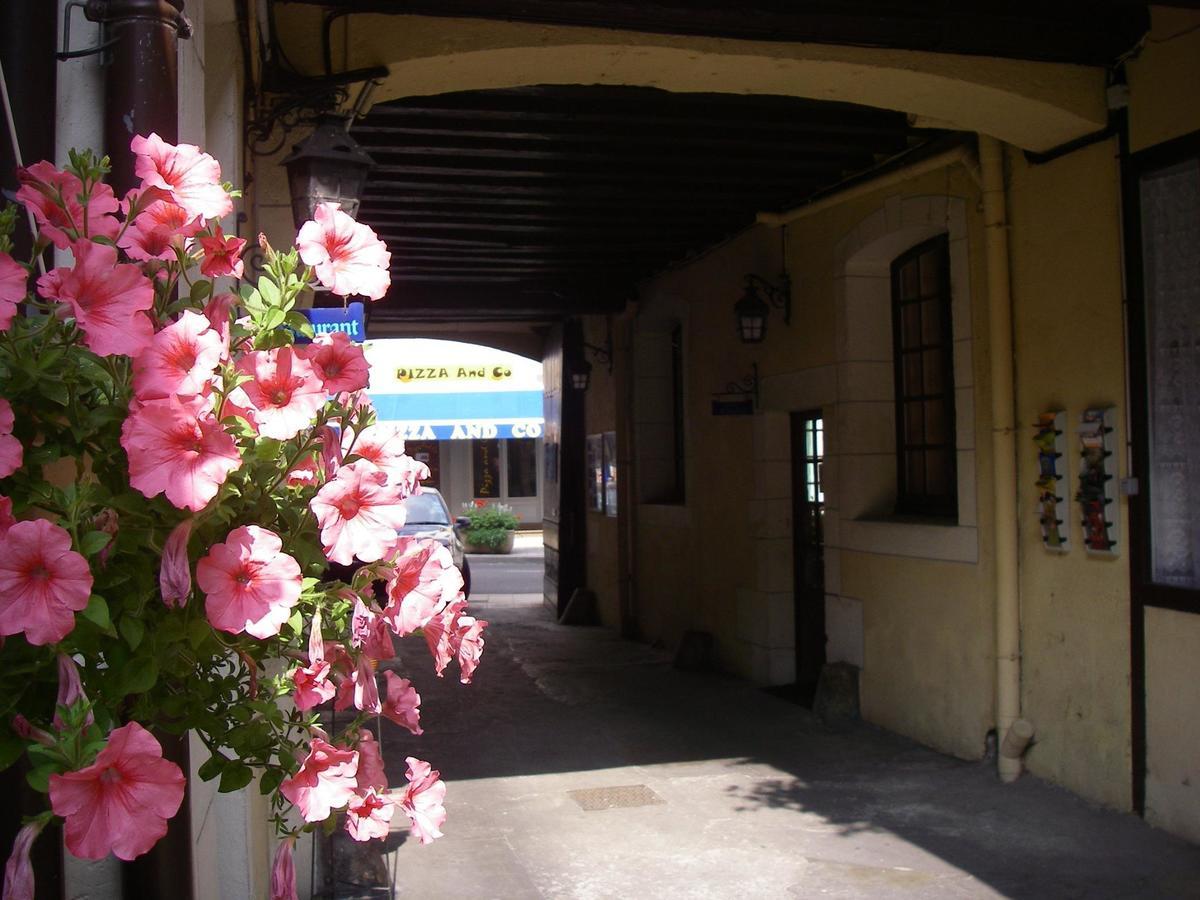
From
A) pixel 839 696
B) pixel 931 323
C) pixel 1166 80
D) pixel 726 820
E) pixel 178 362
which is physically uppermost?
pixel 1166 80

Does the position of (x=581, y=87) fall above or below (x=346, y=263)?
above

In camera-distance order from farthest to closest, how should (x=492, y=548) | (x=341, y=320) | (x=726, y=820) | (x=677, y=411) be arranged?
(x=492, y=548), (x=677, y=411), (x=726, y=820), (x=341, y=320)

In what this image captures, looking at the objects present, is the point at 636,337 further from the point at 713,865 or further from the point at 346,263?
the point at 346,263

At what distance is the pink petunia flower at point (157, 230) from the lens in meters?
1.48

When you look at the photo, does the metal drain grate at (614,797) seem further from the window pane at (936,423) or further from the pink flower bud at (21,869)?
the pink flower bud at (21,869)

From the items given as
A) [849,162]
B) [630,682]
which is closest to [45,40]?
[849,162]

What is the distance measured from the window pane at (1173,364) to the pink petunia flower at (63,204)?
5239 millimetres

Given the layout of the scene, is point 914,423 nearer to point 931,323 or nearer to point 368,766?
point 931,323

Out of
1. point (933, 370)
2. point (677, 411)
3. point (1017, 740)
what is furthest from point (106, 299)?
point (677, 411)

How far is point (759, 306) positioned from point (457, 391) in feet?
63.0

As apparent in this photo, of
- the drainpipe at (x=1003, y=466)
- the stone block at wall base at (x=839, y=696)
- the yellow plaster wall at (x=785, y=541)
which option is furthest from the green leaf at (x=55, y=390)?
the stone block at wall base at (x=839, y=696)

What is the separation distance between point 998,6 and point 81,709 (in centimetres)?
567

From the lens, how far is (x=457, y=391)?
2791cm

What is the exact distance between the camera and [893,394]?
8.30 metres
